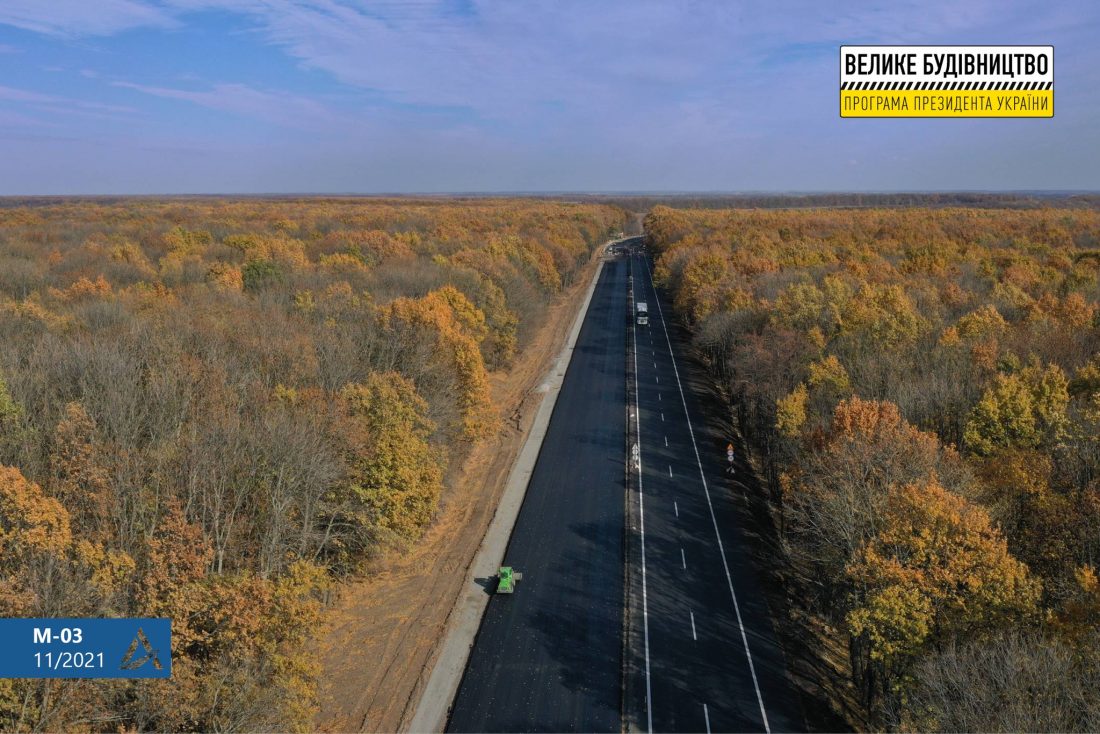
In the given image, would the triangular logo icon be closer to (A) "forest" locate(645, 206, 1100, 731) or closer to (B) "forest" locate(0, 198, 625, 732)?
(B) "forest" locate(0, 198, 625, 732)

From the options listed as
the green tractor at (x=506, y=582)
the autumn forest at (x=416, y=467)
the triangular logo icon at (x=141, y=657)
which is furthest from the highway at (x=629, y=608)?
the triangular logo icon at (x=141, y=657)

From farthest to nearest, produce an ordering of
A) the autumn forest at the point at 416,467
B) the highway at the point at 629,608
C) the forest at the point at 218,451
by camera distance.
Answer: the highway at the point at 629,608 → the autumn forest at the point at 416,467 → the forest at the point at 218,451

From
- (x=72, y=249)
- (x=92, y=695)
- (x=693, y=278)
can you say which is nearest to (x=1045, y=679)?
(x=92, y=695)

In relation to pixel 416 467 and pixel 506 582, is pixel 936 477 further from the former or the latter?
pixel 416 467

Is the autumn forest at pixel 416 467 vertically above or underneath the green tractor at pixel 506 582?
above

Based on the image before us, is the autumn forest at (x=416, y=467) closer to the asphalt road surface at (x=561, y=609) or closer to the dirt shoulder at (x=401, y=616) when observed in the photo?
the dirt shoulder at (x=401, y=616)

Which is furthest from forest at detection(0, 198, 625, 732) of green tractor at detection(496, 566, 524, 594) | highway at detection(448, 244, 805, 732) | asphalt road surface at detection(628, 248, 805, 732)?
asphalt road surface at detection(628, 248, 805, 732)

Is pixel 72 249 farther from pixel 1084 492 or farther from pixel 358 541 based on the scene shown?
pixel 1084 492
